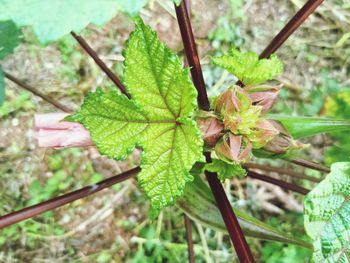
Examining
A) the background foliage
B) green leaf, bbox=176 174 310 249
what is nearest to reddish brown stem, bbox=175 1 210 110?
green leaf, bbox=176 174 310 249

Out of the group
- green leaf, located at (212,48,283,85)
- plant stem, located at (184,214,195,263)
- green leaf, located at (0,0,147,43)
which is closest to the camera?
green leaf, located at (0,0,147,43)

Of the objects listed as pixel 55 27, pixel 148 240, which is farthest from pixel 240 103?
pixel 148 240

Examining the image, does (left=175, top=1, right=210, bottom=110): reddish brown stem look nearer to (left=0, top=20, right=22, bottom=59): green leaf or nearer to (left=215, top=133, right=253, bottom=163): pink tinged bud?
(left=215, top=133, right=253, bottom=163): pink tinged bud

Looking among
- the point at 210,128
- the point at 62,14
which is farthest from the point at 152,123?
the point at 62,14

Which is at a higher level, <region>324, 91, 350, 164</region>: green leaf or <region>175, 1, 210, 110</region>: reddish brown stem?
<region>175, 1, 210, 110</region>: reddish brown stem

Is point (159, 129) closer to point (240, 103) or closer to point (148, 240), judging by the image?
point (240, 103)

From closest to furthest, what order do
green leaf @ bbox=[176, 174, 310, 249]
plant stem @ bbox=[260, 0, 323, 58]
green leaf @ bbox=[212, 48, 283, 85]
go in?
green leaf @ bbox=[212, 48, 283, 85]
plant stem @ bbox=[260, 0, 323, 58]
green leaf @ bbox=[176, 174, 310, 249]

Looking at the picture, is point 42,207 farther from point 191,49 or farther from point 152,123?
point 191,49
